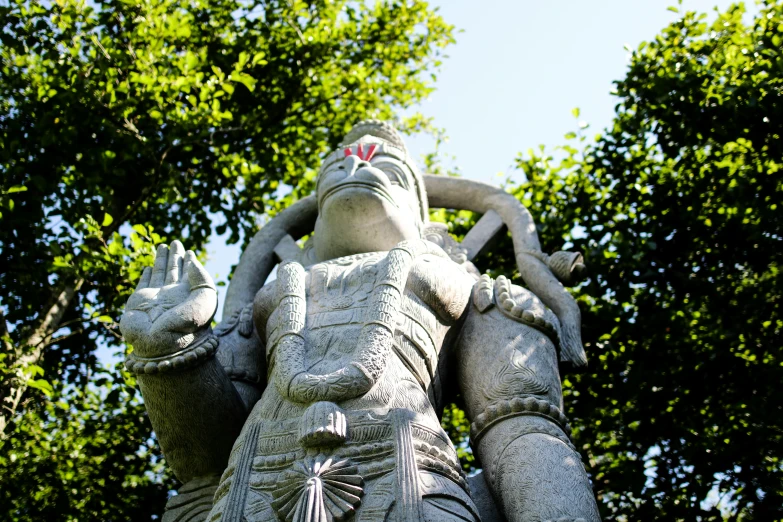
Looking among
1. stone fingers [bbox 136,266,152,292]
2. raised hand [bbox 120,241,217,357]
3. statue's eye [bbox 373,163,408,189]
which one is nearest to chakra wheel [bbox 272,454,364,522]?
raised hand [bbox 120,241,217,357]

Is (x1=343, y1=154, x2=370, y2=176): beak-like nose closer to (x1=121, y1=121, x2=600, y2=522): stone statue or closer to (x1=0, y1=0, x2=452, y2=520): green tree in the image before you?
(x1=121, y1=121, x2=600, y2=522): stone statue

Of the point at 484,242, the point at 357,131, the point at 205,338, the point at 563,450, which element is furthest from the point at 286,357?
the point at 357,131

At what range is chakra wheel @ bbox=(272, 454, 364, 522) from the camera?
3.65 m

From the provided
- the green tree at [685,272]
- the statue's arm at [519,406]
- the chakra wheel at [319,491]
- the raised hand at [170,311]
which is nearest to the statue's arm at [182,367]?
the raised hand at [170,311]

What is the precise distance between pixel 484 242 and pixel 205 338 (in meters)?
2.53

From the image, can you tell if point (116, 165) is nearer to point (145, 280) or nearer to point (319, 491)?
point (145, 280)

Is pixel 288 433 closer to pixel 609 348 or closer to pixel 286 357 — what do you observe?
pixel 286 357

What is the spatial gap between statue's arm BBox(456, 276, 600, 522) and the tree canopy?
3.38 meters

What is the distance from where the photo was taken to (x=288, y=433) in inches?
163

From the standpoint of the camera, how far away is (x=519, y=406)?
4516 millimetres

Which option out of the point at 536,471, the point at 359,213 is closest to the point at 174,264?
the point at 359,213

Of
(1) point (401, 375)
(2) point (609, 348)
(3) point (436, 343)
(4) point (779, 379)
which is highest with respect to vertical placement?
(2) point (609, 348)

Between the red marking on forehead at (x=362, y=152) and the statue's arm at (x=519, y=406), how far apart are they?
131cm

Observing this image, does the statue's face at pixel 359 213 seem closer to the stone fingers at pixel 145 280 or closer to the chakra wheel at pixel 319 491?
the stone fingers at pixel 145 280
